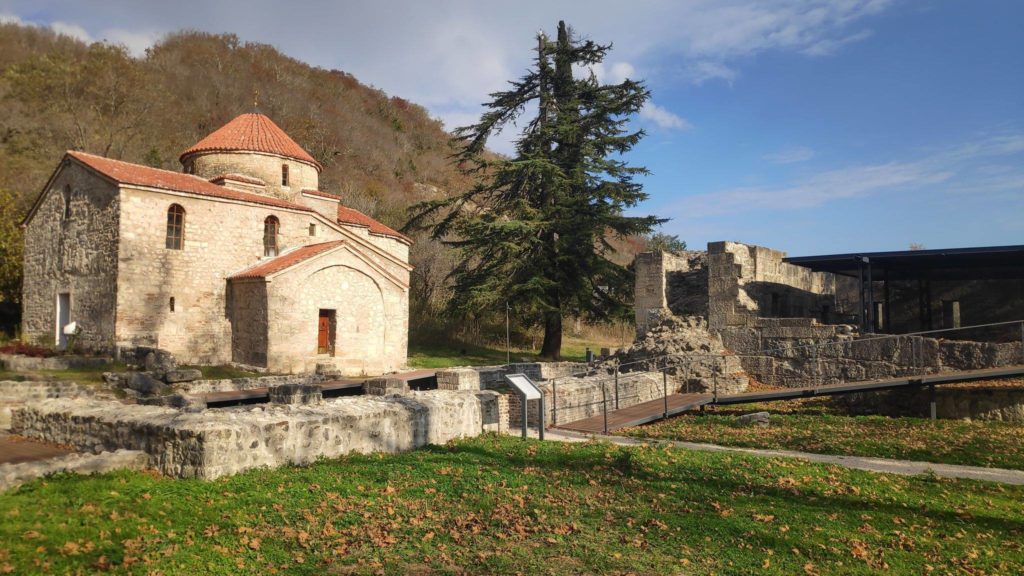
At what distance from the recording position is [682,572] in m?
5.15

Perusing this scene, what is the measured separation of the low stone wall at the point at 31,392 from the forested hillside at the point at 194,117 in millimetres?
16063

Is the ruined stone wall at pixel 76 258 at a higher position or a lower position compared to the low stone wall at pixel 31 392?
higher

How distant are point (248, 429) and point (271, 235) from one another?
1835 centimetres

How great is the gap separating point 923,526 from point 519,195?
24.4m

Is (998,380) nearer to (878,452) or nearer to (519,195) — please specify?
(878,452)

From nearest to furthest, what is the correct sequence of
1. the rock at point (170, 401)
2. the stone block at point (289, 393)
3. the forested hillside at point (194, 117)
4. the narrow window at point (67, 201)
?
1. the stone block at point (289, 393)
2. the rock at point (170, 401)
3. the narrow window at point (67, 201)
4. the forested hillside at point (194, 117)

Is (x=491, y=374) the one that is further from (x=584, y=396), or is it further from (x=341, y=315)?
(x=341, y=315)

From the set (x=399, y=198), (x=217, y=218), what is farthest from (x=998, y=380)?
(x=399, y=198)

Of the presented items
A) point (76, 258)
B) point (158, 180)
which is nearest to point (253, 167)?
point (158, 180)

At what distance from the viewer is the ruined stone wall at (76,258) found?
2053 centimetres

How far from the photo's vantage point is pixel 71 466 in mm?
6277

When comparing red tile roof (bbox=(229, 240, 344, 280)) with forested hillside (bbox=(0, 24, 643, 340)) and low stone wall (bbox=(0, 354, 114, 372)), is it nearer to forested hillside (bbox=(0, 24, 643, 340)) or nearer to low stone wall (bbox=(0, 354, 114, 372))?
low stone wall (bbox=(0, 354, 114, 372))

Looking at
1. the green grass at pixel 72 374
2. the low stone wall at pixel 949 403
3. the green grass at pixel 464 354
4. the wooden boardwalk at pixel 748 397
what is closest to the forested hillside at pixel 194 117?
the green grass at pixel 464 354

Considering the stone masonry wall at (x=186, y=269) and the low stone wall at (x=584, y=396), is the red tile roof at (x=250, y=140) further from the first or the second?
the low stone wall at (x=584, y=396)
